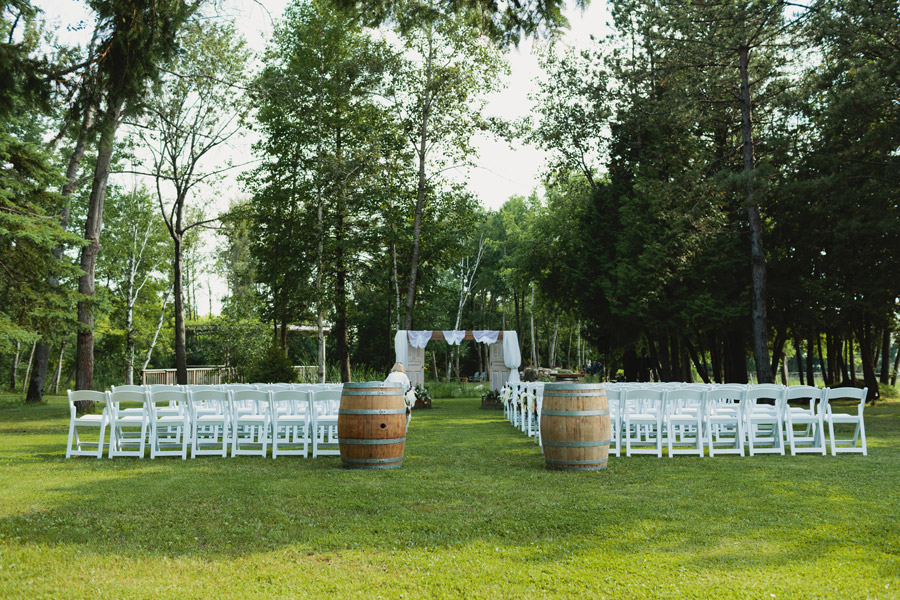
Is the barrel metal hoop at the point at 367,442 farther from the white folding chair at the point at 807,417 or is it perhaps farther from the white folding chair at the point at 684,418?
the white folding chair at the point at 807,417

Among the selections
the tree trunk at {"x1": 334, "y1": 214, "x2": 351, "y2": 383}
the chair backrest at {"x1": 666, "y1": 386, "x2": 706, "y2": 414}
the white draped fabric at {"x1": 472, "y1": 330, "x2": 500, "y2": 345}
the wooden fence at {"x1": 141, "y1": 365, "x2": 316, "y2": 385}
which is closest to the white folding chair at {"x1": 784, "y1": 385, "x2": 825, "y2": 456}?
the chair backrest at {"x1": 666, "y1": 386, "x2": 706, "y2": 414}

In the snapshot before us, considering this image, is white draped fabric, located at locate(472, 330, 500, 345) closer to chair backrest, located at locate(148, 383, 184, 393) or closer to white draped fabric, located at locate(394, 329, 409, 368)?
white draped fabric, located at locate(394, 329, 409, 368)

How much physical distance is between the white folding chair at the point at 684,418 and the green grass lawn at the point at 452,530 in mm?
696

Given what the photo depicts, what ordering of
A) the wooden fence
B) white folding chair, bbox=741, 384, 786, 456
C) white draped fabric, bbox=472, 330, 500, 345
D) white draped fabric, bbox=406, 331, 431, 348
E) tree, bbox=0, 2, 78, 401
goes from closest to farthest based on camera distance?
1. white folding chair, bbox=741, 384, 786, 456
2. tree, bbox=0, 2, 78, 401
3. white draped fabric, bbox=406, 331, 431, 348
4. white draped fabric, bbox=472, 330, 500, 345
5. the wooden fence

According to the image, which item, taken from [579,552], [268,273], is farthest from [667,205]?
[579,552]

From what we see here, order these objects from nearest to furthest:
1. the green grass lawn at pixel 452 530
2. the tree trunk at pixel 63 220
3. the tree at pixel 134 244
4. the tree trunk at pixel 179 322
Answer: the green grass lawn at pixel 452 530 < the tree trunk at pixel 63 220 < the tree trunk at pixel 179 322 < the tree at pixel 134 244

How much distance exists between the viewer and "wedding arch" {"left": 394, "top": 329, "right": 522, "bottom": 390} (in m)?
22.5

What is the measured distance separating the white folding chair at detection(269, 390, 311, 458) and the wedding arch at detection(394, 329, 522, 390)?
35.0ft

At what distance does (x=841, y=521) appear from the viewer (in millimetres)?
5098

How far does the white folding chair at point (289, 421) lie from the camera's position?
877 centimetres

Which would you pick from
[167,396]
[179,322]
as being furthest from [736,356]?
[167,396]

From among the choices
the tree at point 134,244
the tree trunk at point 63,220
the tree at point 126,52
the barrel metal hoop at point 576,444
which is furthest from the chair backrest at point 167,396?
the tree at point 134,244

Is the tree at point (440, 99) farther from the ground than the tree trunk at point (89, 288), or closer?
farther from the ground

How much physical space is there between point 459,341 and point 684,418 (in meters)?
14.5
